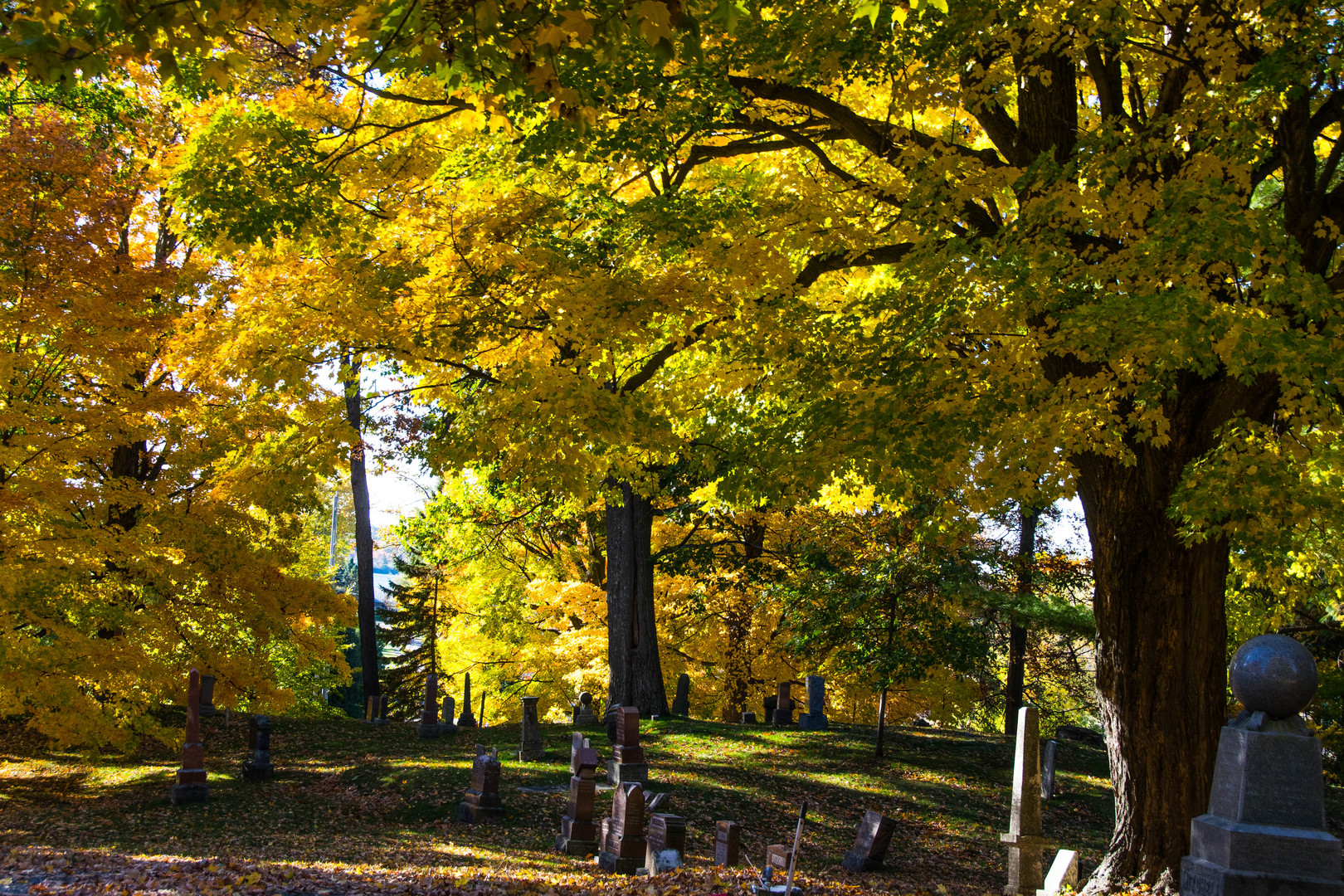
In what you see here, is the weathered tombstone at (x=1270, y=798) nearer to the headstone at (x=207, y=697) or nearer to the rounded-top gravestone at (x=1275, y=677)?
the rounded-top gravestone at (x=1275, y=677)

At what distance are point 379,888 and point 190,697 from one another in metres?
7.75

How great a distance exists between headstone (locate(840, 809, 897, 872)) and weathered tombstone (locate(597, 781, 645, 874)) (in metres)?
2.36

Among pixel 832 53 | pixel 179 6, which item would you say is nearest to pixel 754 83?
pixel 832 53

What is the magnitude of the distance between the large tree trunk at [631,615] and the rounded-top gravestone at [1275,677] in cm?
1292

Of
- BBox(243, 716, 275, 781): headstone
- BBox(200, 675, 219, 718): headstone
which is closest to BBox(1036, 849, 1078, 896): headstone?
BBox(243, 716, 275, 781): headstone

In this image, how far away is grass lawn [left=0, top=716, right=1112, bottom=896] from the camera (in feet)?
24.6

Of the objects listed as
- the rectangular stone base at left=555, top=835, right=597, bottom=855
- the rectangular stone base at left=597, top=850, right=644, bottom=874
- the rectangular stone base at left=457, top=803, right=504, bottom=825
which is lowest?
the rectangular stone base at left=457, top=803, right=504, bottom=825

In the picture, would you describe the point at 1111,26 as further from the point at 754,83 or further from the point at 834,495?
the point at 834,495

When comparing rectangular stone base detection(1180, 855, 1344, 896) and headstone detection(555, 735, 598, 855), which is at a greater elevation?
rectangular stone base detection(1180, 855, 1344, 896)

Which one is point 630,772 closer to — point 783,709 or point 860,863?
point 860,863

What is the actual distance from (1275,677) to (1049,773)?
34.4ft

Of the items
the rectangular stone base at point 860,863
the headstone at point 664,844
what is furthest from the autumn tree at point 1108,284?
the headstone at point 664,844

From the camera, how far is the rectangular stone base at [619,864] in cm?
904

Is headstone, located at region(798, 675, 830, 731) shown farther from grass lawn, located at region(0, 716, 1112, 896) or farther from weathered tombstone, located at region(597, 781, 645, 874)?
weathered tombstone, located at region(597, 781, 645, 874)
